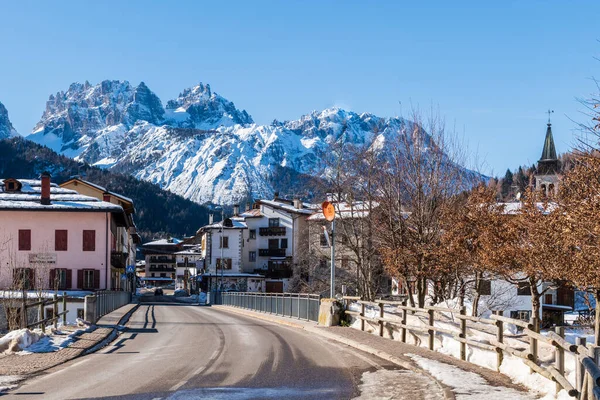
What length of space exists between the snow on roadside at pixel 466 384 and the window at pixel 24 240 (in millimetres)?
47176

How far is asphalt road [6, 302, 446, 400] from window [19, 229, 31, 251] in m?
37.9

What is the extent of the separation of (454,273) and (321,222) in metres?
22.2

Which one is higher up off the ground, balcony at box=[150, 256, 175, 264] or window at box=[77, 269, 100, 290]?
window at box=[77, 269, 100, 290]

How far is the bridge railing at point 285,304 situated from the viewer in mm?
31159

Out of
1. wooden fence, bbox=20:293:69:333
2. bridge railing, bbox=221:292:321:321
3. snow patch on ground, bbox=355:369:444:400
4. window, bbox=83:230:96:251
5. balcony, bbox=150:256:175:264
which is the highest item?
window, bbox=83:230:96:251

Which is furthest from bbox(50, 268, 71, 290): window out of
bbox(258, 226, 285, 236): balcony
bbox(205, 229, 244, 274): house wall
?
bbox(258, 226, 285, 236): balcony

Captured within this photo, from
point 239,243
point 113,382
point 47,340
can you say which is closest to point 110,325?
point 47,340

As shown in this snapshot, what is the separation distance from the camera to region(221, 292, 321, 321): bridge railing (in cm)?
3116

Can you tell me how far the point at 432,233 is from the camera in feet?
97.1

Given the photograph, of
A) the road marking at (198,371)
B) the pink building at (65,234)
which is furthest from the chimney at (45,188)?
the road marking at (198,371)

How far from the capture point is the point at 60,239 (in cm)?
5697

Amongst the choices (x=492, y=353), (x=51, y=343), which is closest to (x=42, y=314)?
(x=51, y=343)

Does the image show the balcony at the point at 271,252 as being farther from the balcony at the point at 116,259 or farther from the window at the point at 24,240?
the window at the point at 24,240

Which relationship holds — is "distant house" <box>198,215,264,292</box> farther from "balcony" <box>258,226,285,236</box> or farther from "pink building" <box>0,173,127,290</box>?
"pink building" <box>0,173,127,290</box>
